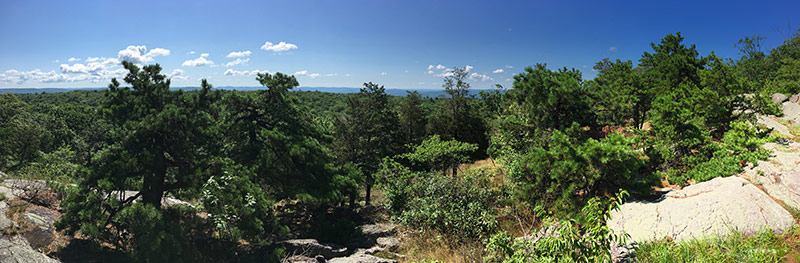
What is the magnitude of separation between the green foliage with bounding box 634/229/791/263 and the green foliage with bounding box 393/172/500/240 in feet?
17.6

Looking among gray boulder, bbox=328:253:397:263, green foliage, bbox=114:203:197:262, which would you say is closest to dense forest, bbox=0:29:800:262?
green foliage, bbox=114:203:197:262

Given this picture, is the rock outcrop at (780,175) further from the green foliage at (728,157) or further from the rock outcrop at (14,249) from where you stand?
the rock outcrop at (14,249)

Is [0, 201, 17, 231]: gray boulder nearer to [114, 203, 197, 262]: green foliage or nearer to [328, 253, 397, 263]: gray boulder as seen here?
[114, 203, 197, 262]: green foliage

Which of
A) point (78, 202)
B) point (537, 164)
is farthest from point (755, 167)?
point (78, 202)

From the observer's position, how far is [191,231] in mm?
11383

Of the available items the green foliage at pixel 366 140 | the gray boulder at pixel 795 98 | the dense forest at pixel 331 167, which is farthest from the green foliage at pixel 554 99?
the gray boulder at pixel 795 98

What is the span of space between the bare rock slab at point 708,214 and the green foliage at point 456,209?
155 inches

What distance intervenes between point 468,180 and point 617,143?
201 inches

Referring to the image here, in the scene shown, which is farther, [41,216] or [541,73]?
[541,73]

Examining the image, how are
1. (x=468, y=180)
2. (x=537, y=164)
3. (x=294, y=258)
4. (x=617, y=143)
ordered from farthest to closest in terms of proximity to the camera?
1. (x=468, y=180)
2. (x=294, y=258)
3. (x=537, y=164)
4. (x=617, y=143)

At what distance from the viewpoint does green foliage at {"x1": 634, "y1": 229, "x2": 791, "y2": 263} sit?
4.67 meters

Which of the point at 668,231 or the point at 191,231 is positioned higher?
the point at 668,231

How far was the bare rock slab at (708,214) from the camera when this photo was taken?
6.26 m

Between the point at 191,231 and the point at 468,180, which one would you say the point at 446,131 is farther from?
the point at 191,231
